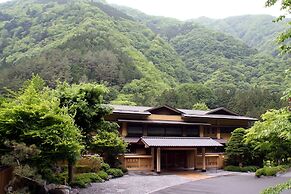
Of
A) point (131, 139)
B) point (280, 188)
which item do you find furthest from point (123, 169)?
point (280, 188)

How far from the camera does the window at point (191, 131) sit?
30.0 meters

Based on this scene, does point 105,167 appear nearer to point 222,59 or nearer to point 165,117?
point 165,117

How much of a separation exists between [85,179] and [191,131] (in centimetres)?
1535

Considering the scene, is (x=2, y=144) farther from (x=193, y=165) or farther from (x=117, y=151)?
(x=193, y=165)

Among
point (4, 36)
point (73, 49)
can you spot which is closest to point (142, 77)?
point (73, 49)

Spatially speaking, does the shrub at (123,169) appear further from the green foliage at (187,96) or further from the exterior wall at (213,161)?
the green foliage at (187,96)

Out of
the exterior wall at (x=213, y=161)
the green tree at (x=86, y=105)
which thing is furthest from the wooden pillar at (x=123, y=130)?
the green tree at (x=86, y=105)

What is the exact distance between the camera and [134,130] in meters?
Answer: 27.8

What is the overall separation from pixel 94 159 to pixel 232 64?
190ft

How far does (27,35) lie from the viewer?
7762 cm

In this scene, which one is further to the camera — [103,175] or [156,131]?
[156,131]

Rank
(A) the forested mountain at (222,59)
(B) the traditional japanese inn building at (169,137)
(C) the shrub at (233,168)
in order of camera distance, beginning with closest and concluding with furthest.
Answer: (B) the traditional japanese inn building at (169,137), (C) the shrub at (233,168), (A) the forested mountain at (222,59)

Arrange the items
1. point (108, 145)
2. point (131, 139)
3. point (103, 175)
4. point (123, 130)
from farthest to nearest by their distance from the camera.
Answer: point (123, 130) < point (131, 139) < point (108, 145) < point (103, 175)

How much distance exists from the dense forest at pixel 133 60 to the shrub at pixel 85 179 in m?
30.1
